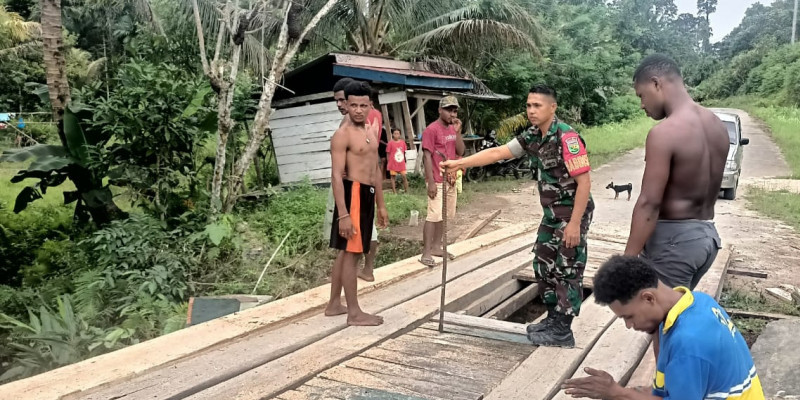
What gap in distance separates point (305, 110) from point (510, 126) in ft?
26.1

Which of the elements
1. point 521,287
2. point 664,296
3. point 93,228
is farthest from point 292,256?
point 664,296

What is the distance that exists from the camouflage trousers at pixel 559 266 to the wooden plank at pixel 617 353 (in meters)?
0.30

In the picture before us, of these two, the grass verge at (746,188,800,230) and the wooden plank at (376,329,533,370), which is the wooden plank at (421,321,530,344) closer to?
the wooden plank at (376,329,533,370)

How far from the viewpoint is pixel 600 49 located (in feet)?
86.6

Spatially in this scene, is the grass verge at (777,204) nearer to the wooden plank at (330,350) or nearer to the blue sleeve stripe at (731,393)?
the wooden plank at (330,350)

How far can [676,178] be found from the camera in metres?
2.77

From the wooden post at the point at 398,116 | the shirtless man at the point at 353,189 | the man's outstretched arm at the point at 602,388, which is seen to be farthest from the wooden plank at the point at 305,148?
the man's outstretched arm at the point at 602,388

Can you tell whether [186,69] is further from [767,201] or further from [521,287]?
[767,201]

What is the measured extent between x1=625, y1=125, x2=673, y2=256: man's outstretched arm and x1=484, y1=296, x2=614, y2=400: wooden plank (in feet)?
2.80

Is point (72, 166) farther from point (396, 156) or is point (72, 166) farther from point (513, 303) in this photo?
point (396, 156)

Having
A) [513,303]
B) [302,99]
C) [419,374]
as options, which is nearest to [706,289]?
[513,303]

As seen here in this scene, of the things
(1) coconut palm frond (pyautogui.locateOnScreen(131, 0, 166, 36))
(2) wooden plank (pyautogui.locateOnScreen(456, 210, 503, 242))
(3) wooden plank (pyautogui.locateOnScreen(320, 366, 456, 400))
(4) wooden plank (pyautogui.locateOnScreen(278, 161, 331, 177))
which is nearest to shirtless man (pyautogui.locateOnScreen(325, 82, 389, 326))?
(3) wooden plank (pyautogui.locateOnScreen(320, 366, 456, 400))

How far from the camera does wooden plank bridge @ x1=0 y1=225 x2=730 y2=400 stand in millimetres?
3039

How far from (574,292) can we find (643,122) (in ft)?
107
